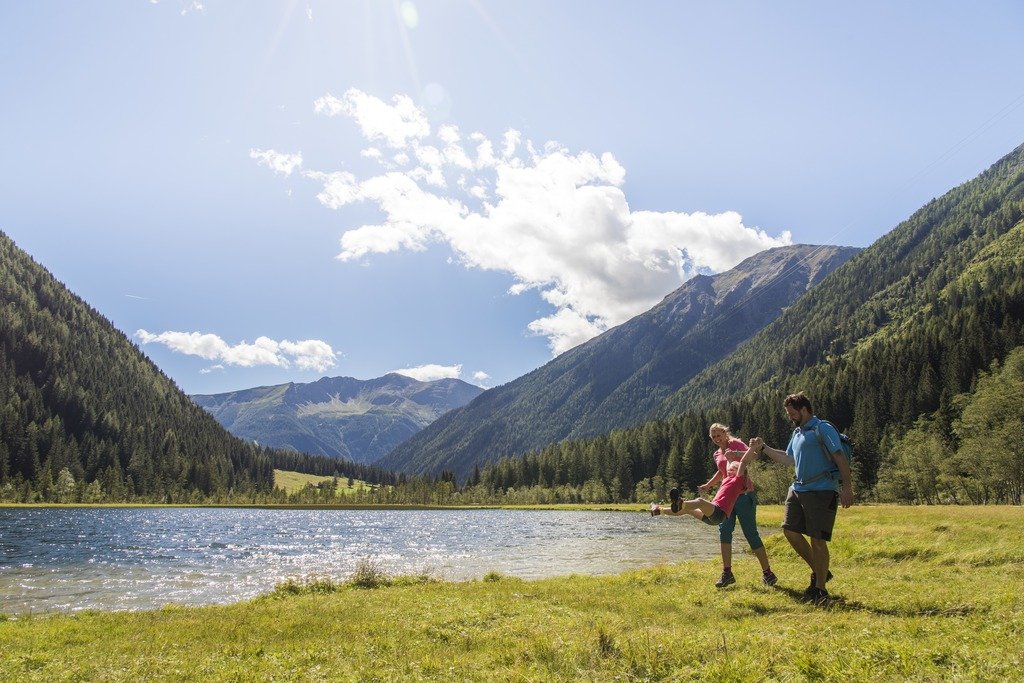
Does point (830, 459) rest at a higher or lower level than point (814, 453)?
lower

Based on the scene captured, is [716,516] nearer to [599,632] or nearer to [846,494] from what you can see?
[846,494]

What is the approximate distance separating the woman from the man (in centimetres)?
170

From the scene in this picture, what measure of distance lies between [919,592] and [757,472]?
113 meters

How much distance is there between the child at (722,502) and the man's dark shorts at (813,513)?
119cm

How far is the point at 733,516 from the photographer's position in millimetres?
14203

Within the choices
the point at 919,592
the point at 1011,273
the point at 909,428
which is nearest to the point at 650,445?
the point at 909,428

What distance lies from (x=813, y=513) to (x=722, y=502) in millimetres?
1976

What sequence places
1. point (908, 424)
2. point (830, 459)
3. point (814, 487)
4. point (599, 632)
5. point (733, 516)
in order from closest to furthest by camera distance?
point (599, 632), point (830, 459), point (814, 487), point (733, 516), point (908, 424)

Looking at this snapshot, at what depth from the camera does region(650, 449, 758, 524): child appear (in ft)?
39.8

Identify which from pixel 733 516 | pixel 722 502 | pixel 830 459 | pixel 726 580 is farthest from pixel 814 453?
pixel 726 580

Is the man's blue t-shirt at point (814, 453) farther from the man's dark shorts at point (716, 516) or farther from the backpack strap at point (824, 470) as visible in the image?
the man's dark shorts at point (716, 516)

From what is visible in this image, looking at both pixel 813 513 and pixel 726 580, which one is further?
pixel 726 580

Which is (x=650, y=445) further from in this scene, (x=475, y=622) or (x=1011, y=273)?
(x=475, y=622)

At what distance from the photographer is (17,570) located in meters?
31.2
